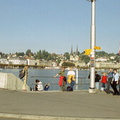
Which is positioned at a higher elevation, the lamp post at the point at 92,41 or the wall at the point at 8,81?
the lamp post at the point at 92,41

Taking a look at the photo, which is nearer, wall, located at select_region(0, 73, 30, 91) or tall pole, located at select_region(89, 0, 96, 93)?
tall pole, located at select_region(89, 0, 96, 93)

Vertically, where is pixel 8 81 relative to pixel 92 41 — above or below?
below

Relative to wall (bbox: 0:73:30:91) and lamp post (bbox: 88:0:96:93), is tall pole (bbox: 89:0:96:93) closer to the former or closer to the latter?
lamp post (bbox: 88:0:96:93)

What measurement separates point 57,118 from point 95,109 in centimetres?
175

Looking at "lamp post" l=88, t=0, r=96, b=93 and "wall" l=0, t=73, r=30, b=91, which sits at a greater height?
"lamp post" l=88, t=0, r=96, b=93

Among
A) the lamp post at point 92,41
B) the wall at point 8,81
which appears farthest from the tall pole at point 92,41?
the wall at point 8,81

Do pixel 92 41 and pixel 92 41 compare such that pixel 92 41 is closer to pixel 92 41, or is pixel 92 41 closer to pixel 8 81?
pixel 92 41

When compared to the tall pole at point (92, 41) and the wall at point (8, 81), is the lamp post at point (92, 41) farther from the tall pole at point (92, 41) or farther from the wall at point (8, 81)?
the wall at point (8, 81)

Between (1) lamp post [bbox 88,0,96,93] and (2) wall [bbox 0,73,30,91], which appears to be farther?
(2) wall [bbox 0,73,30,91]

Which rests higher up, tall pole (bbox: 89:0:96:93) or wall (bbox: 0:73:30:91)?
tall pole (bbox: 89:0:96:93)

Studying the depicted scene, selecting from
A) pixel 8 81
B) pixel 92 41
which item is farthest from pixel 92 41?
pixel 8 81

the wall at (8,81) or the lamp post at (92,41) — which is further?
the wall at (8,81)

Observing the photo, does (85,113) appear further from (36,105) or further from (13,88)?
(13,88)

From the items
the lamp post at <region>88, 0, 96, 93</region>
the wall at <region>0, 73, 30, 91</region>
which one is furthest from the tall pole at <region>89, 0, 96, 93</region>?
the wall at <region>0, 73, 30, 91</region>
